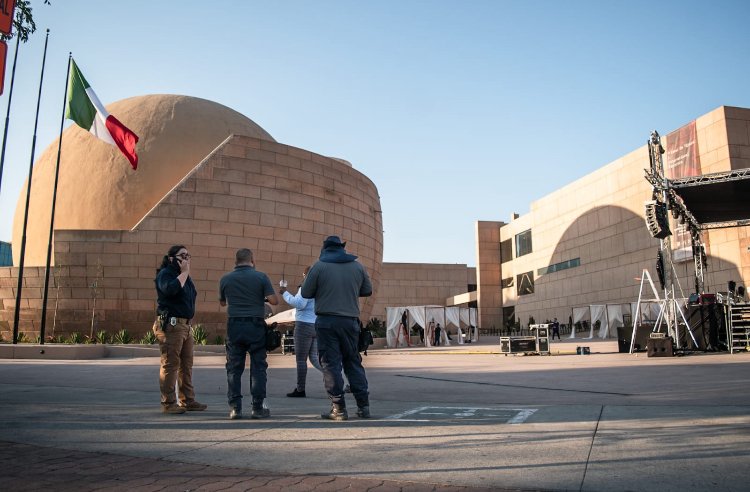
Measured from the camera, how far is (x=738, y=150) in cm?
3297

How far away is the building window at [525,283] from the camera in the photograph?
56.1 meters

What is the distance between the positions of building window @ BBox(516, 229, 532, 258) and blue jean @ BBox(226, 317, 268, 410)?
173 ft

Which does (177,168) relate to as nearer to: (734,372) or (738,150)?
(734,372)

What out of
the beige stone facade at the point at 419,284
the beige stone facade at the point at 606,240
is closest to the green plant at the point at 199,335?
the beige stone facade at the point at 606,240

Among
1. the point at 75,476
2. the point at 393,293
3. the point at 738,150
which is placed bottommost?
the point at 75,476

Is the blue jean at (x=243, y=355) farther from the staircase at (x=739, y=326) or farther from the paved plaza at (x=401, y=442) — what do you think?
the staircase at (x=739, y=326)

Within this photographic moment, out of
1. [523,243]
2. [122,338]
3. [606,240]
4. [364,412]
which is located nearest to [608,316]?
[606,240]

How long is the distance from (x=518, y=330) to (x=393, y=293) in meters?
14.2

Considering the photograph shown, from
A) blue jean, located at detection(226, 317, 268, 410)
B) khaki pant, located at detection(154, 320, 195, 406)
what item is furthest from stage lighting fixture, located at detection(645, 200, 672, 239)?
khaki pant, located at detection(154, 320, 195, 406)

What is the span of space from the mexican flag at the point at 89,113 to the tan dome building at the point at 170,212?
2.85 metres

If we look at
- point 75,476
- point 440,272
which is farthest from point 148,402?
point 440,272

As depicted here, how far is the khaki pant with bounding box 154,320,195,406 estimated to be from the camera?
Answer: 6145 millimetres

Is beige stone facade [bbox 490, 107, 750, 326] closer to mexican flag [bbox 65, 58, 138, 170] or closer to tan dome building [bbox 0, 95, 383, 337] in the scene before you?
tan dome building [bbox 0, 95, 383, 337]

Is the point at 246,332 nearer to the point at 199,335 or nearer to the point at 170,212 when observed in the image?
the point at 199,335
